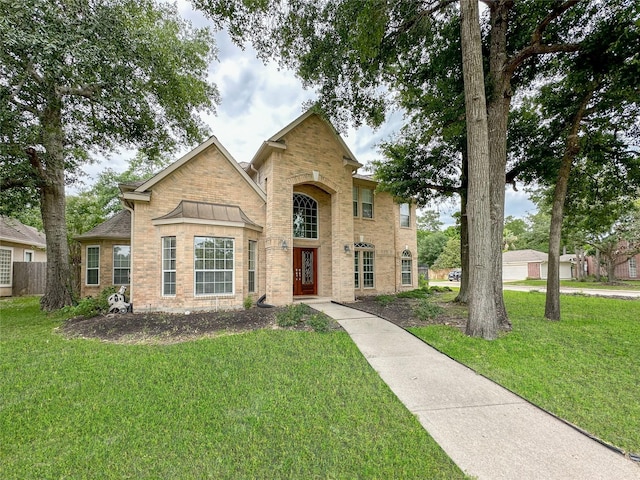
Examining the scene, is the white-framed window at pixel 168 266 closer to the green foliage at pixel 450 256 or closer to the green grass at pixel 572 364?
the green grass at pixel 572 364

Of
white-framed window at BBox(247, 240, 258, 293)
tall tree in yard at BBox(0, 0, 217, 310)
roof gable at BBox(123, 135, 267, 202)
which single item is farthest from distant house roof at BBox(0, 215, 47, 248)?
white-framed window at BBox(247, 240, 258, 293)

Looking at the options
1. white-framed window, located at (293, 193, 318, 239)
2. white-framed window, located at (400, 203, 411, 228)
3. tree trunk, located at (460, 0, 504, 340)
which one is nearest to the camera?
tree trunk, located at (460, 0, 504, 340)

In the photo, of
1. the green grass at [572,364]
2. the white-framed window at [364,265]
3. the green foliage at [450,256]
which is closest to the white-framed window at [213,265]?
the green grass at [572,364]

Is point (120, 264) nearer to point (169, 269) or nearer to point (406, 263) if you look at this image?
point (169, 269)

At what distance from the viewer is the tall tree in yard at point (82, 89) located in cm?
687

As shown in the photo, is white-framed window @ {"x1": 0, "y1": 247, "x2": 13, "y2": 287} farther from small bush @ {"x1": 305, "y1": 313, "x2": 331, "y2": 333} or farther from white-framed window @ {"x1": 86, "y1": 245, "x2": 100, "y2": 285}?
small bush @ {"x1": 305, "y1": 313, "x2": 331, "y2": 333}

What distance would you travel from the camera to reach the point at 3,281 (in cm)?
1556

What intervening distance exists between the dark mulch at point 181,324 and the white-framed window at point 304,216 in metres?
4.35

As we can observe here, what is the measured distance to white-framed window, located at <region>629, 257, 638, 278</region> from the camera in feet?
85.3

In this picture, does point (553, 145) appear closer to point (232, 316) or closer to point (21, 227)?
point (232, 316)

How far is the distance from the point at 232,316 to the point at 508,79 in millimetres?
10527

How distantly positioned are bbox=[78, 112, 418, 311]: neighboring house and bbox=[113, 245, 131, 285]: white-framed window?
4 centimetres

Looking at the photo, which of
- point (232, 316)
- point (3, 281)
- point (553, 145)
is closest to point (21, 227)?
point (3, 281)

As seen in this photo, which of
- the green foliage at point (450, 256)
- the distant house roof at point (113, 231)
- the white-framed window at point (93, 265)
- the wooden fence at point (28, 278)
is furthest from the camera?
the green foliage at point (450, 256)
